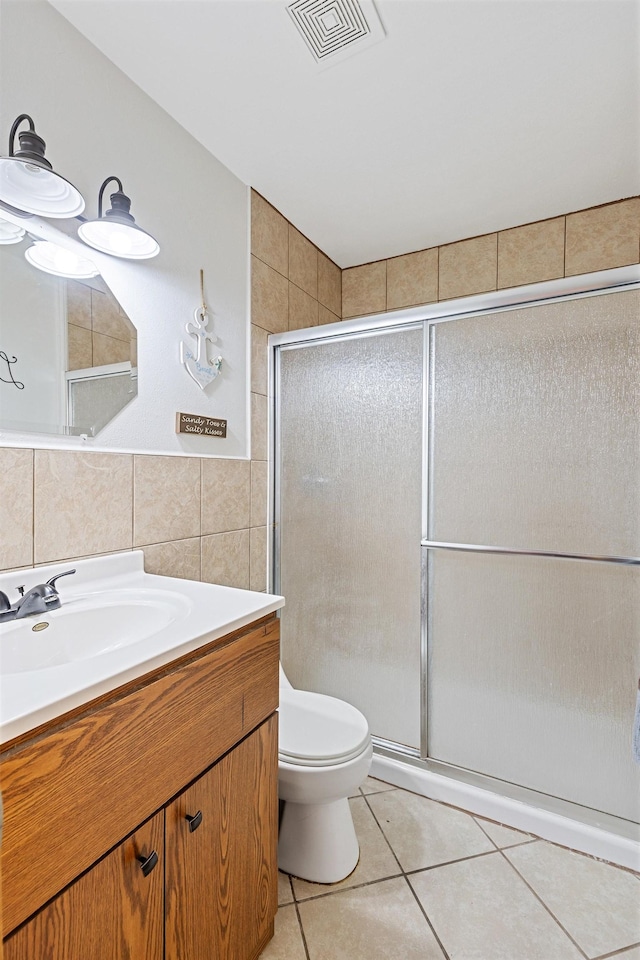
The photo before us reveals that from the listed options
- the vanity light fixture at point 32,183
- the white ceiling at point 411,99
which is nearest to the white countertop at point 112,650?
the vanity light fixture at point 32,183

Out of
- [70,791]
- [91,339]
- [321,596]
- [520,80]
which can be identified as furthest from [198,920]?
[520,80]

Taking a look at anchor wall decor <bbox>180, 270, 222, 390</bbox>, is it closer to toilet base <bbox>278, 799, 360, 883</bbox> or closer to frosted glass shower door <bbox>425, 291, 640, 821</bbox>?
frosted glass shower door <bbox>425, 291, 640, 821</bbox>

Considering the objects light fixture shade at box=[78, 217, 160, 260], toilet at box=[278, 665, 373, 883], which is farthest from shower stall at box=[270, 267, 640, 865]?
light fixture shade at box=[78, 217, 160, 260]

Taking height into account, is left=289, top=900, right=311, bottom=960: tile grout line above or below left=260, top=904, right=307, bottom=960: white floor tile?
below

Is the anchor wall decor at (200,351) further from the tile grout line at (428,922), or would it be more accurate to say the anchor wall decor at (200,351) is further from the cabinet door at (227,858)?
the tile grout line at (428,922)

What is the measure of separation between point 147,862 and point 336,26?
1.89 m

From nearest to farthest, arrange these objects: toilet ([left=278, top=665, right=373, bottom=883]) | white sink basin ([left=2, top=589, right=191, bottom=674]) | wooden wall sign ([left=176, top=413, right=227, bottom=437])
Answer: white sink basin ([left=2, top=589, right=191, bottom=674]), toilet ([left=278, top=665, right=373, bottom=883]), wooden wall sign ([left=176, top=413, right=227, bottom=437])

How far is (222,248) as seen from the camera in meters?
1.76

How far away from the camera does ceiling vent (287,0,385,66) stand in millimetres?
1186

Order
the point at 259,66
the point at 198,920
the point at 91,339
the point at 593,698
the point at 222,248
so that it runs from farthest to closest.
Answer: the point at 222,248, the point at 593,698, the point at 259,66, the point at 91,339, the point at 198,920

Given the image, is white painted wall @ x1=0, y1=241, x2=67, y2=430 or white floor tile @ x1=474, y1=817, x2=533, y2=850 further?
white floor tile @ x1=474, y1=817, x2=533, y2=850

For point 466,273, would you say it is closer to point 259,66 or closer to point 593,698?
point 259,66

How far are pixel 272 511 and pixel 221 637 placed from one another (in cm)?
112

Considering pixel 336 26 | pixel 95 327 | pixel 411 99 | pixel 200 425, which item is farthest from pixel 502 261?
pixel 95 327
